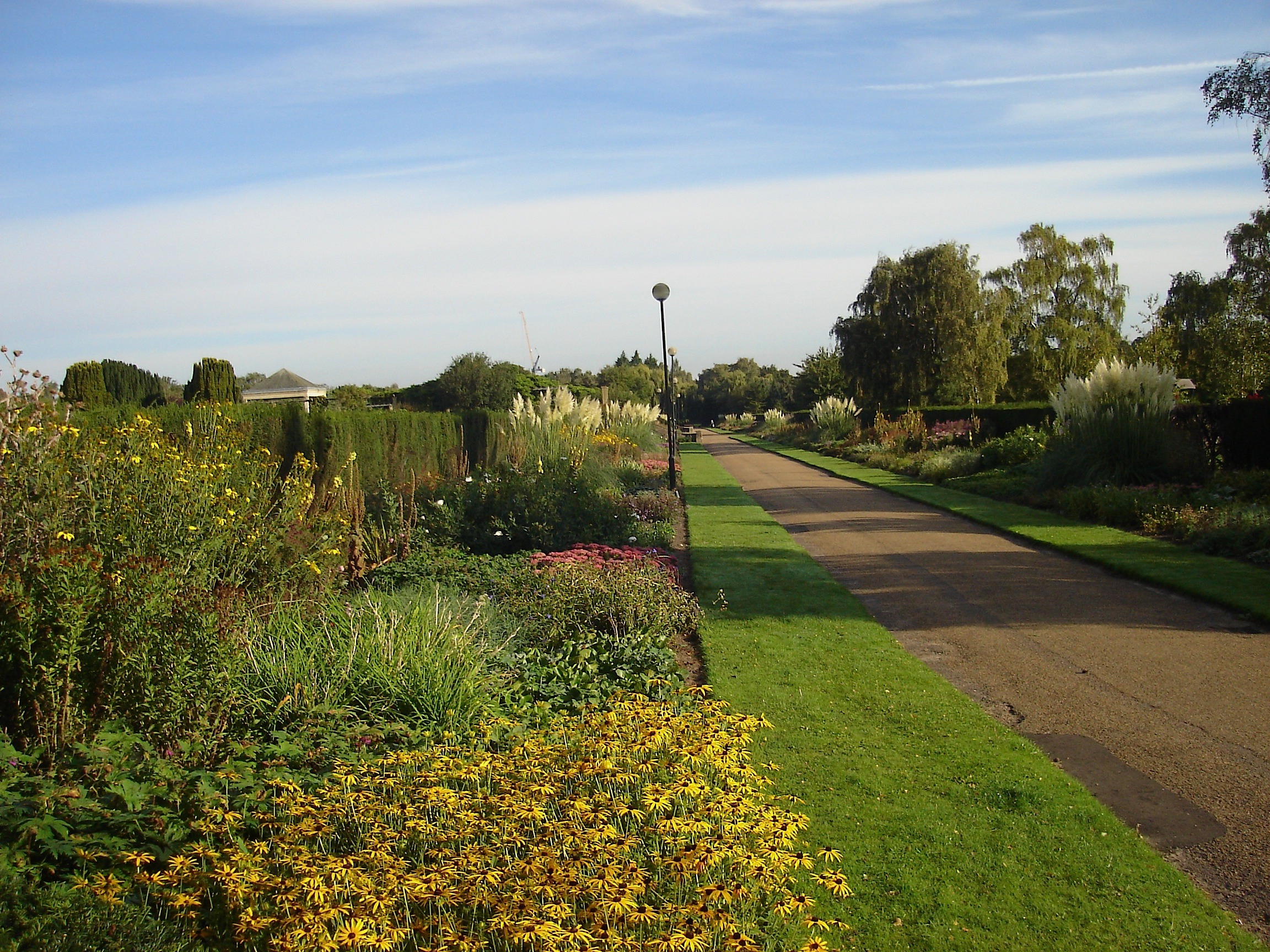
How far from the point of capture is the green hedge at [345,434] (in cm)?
889

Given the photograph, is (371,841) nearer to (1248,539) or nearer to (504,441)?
(1248,539)

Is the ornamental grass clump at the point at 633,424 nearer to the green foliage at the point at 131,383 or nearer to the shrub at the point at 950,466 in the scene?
the shrub at the point at 950,466

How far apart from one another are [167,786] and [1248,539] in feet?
38.3

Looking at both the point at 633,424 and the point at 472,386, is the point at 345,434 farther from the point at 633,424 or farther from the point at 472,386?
the point at 472,386

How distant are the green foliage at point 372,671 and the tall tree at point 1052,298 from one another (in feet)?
157

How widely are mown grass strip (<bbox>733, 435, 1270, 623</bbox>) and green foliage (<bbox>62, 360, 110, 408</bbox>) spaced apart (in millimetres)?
13060

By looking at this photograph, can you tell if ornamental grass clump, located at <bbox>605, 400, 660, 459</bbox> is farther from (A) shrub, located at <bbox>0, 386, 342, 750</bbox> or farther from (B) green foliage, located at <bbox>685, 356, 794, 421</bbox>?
(B) green foliage, located at <bbox>685, 356, 794, 421</bbox>

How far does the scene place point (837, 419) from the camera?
39.3 meters

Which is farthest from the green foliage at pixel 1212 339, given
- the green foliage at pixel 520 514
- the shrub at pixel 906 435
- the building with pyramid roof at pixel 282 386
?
the building with pyramid roof at pixel 282 386

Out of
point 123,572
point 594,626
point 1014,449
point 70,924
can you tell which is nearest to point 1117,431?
point 1014,449

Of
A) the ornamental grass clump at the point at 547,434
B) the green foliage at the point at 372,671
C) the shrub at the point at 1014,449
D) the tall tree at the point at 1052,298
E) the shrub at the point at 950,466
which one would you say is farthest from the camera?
the tall tree at the point at 1052,298

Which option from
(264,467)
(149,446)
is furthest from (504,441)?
(149,446)

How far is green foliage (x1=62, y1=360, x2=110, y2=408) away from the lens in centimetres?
1269

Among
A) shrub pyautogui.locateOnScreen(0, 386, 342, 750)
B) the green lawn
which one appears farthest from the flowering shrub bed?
shrub pyautogui.locateOnScreen(0, 386, 342, 750)
